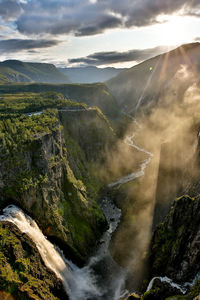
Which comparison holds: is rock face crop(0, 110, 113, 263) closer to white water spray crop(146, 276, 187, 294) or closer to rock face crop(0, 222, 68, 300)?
rock face crop(0, 222, 68, 300)

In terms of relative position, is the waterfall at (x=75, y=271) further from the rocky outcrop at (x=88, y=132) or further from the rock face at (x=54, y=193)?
the rocky outcrop at (x=88, y=132)

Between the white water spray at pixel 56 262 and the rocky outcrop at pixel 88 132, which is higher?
the rocky outcrop at pixel 88 132

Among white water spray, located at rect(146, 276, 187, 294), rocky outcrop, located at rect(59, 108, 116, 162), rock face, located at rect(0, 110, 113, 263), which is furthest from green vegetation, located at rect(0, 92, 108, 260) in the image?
rocky outcrop, located at rect(59, 108, 116, 162)

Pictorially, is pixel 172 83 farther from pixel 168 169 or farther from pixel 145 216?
pixel 145 216

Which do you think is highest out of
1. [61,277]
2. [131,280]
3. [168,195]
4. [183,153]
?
[183,153]

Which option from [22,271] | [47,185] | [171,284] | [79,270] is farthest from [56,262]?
[171,284]

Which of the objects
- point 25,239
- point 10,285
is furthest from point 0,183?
point 10,285

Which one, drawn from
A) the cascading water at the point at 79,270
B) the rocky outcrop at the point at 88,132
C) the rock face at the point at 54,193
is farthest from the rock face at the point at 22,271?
the rocky outcrop at the point at 88,132

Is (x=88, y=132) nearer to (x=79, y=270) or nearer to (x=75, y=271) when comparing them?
(x=79, y=270)
